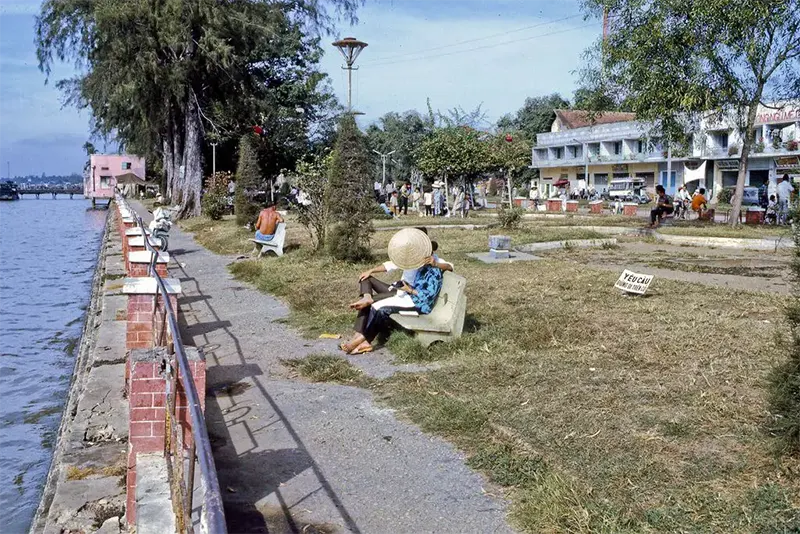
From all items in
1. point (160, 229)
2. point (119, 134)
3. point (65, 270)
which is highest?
point (119, 134)

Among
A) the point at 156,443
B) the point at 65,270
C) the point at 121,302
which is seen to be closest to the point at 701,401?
the point at 156,443

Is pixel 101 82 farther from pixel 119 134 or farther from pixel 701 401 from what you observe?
pixel 701 401

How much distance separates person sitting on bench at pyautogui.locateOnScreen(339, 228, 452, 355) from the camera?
7.44 m

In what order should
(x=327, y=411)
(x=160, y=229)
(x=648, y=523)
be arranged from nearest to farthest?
(x=648, y=523) → (x=327, y=411) → (x=160, y=229)

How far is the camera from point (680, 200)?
31.6 m

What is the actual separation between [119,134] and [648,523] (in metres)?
47.7

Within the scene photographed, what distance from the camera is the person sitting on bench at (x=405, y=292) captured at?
7.44 m

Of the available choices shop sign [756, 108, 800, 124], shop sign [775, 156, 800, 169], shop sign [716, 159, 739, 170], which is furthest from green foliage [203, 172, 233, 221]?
shop sign [716, 159, 739, 170]

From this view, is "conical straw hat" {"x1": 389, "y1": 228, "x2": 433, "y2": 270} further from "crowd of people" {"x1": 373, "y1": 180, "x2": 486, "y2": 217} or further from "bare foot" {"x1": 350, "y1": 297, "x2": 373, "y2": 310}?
"crowd of people" {"x1": 373, "y1": 180, "x2": 486, "y2": 217}

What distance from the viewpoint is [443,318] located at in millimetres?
7480

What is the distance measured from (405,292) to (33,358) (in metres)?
6.21

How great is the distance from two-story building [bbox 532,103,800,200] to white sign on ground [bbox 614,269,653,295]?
31541 mm

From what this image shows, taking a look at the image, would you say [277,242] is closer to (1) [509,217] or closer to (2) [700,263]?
(1) [509,217]

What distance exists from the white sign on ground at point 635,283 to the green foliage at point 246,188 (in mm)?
14615
